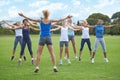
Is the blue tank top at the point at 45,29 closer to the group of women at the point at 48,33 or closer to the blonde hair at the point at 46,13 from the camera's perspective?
the group of women at the point at 48,33

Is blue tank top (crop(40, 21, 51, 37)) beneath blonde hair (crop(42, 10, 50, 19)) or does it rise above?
beneath

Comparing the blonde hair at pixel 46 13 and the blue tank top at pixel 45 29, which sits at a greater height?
the blonde hair at pixel 46 13

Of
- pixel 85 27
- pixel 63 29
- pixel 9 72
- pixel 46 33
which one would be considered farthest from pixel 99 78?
pixel 85 27

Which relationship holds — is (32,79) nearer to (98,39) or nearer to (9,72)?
(9,72)

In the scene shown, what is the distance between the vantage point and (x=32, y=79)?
13383mm

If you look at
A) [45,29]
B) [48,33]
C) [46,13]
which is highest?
[46,13]

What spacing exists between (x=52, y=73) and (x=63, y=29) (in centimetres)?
417

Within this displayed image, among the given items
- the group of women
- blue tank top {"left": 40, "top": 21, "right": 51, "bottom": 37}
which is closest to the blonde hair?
the group of women

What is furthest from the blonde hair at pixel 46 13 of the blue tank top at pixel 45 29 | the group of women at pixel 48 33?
the blue tank top at pixel 45 29

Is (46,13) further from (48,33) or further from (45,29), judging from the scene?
(48,33)

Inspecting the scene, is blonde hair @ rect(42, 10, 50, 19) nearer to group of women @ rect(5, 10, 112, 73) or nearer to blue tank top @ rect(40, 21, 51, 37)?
group of women @ rect(5, 10, 112, 73)

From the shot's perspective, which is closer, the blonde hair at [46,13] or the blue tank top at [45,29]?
the blonde hair at [46,13]

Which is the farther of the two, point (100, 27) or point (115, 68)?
point (100, 27)

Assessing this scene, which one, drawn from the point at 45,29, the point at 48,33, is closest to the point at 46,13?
the point at 45,29
